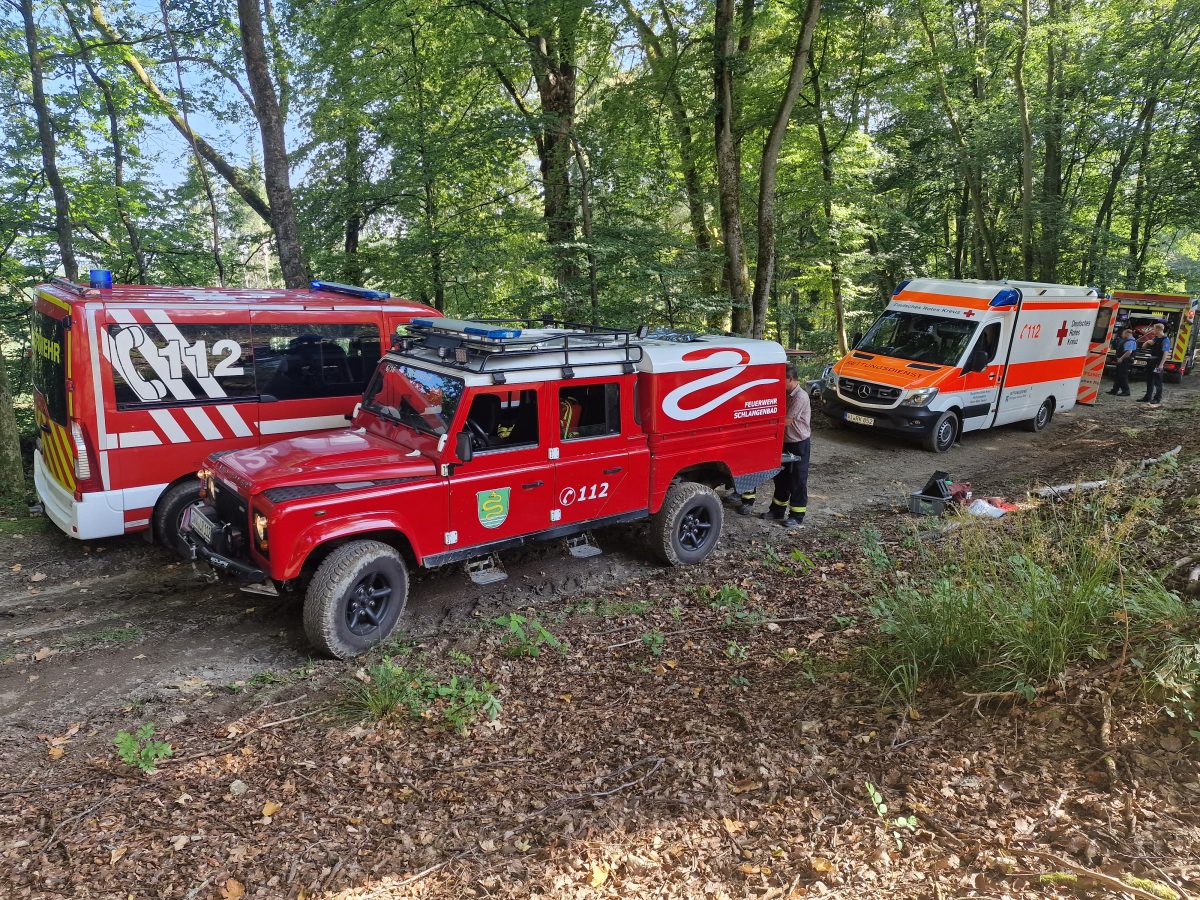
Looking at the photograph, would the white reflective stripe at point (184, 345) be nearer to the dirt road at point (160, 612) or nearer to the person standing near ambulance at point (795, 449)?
the dirt road at point (160, 612)

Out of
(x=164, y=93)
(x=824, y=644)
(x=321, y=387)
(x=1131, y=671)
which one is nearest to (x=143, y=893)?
(x=824, y=644)

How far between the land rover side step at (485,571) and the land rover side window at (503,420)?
1.00 meters

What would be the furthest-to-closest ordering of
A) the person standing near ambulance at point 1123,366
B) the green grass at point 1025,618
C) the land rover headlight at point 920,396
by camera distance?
the person standing near ambulance at point 1123,366
the land rover headlight at point 920,396
the green grass at point 1025,618

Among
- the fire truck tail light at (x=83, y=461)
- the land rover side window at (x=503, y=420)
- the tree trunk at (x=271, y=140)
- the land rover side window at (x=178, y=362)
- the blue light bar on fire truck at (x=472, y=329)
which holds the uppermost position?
the tree trunk at (x=271, y=140)

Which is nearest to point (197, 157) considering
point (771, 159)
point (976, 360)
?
point (771, 159)

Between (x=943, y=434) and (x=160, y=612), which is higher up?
(x=943, y=434)

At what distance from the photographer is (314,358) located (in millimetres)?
7859

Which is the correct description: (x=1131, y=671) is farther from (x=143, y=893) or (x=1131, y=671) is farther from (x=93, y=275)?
(x=93, y=275)

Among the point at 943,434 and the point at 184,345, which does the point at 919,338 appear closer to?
the point at 943,434

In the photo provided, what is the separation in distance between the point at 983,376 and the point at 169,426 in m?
12.3

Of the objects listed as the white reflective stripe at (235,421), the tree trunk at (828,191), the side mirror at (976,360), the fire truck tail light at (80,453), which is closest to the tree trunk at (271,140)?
the white reflective stripe at (235,421)

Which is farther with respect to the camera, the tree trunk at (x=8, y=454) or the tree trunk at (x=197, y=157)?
the tree trunk at (x=197, y=157)

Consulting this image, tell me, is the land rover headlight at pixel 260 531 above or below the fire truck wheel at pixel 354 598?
above

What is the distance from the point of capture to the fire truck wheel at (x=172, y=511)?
6.71 metres
